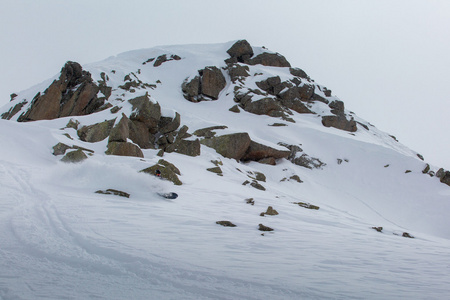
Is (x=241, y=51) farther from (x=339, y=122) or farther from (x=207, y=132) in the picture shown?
(x=207, y=132)

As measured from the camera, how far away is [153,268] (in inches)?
124

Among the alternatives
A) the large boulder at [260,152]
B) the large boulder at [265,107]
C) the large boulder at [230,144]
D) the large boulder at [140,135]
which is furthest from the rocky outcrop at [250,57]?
the large boulder at [140,135]

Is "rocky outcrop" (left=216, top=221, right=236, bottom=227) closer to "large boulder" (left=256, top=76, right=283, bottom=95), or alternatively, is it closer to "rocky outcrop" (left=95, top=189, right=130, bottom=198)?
"rocky outcrop" (left=95, top=189, right=130, bottom=198)

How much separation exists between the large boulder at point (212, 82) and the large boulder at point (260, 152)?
1915 centimetres

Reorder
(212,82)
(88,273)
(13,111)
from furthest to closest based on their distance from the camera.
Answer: (212,82)
(13,111)
(88,273)

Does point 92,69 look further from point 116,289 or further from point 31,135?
point 116,289

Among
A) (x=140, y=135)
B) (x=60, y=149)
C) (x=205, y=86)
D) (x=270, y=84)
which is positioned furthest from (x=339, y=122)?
(x=60, y=149)

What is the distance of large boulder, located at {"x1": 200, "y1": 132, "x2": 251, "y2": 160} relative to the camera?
62.3ft

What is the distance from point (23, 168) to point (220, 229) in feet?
Result: 26.7

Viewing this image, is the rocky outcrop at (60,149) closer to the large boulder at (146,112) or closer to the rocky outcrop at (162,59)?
the large boulder at (146,112)

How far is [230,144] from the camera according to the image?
1917 cm

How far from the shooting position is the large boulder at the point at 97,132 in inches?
585

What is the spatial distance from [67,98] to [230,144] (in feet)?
63.0

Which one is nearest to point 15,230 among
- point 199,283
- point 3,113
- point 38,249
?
point 38,249
